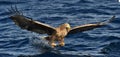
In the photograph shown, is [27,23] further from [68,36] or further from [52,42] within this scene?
[68,36]

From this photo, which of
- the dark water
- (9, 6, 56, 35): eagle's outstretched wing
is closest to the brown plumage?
(9, 6, 56, 35): eagle's outstretched wing

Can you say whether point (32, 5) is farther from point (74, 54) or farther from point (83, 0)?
point (74, 54)

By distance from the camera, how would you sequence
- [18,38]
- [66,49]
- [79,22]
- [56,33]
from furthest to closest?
[79,22] < [18,38] < [66,49] < [56,33]

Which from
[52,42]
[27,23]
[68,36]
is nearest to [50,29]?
[52,42]

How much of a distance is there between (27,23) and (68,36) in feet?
12.2

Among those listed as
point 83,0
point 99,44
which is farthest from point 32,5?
point 99,44

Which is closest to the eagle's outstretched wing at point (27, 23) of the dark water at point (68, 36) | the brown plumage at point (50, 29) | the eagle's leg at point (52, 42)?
the brown plumage at point (50, 29)

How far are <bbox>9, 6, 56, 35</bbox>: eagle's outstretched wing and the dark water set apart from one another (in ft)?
3.06

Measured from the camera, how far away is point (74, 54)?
53.5ft

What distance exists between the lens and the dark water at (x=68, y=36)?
54.1 feet

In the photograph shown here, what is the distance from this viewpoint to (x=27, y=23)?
15234mm

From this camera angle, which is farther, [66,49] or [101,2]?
[101,2]

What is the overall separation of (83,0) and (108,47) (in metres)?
8.16

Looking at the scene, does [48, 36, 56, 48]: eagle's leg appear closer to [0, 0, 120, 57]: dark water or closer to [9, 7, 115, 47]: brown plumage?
Answer: [9, 7, 115, 47]: brown plumage
